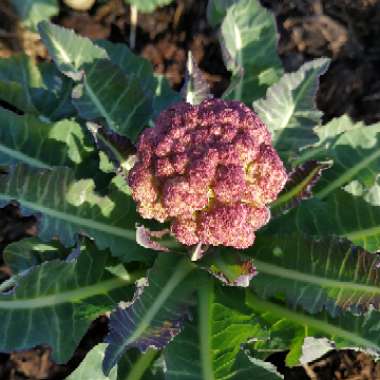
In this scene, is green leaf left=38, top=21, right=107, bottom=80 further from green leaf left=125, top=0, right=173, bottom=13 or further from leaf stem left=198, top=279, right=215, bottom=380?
leaf stem left=198, top=279, right=215, bottom=380

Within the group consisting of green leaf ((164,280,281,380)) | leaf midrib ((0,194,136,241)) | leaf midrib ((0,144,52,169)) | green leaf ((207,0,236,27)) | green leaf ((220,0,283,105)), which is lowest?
green leaf ((164,280,281,380))

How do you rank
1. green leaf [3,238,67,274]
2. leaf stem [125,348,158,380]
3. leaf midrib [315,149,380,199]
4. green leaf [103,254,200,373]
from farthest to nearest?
leaf midrib [315,149,380,199] → green leaf [3,238,67,274] → leaf stem [125,348,158,380] → green leaf [103,254,200,373]

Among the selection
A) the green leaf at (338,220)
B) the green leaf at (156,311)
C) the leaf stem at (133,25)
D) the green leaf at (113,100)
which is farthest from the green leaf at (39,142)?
the leaf stem at (133,25)

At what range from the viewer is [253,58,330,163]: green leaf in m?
2.37

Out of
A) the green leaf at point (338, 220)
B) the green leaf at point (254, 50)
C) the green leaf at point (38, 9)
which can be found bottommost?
the green leaf at point (338, 220)

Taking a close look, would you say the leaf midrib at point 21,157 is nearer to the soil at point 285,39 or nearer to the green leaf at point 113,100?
the green leaf at point 113,100

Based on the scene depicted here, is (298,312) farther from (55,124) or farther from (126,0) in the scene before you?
(126,0)

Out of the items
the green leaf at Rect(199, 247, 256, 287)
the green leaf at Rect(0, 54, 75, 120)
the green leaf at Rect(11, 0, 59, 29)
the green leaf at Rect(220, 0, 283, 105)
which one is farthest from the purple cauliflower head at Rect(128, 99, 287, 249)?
the green leaf at Rect(11, 0, 59, 29)

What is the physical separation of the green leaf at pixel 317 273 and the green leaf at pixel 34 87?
1.09 meters

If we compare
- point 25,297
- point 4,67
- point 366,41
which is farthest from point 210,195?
point 366,41

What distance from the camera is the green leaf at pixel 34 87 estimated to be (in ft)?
8.46

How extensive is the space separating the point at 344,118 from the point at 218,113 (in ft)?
2.85

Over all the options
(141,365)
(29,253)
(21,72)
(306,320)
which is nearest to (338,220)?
(306,320)

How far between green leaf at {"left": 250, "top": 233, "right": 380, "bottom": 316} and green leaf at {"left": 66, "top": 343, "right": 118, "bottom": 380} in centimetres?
64
